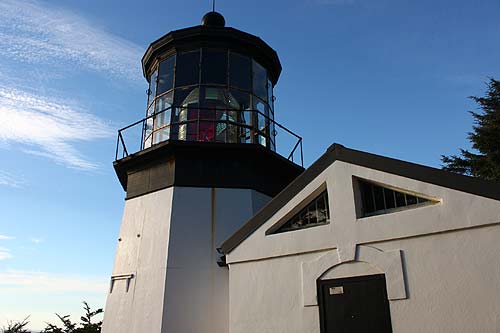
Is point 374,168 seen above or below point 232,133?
below

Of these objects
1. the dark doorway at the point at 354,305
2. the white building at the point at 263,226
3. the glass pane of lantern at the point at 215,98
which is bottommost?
the dark doorway at the point at 354,305

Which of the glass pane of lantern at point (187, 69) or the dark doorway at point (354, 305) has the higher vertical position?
the glass pane of lantern at point (187, 69)

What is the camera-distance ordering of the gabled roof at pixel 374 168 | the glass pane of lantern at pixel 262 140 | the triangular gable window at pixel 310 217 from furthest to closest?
the glass pane of lantern at pixel 262 140 → the triangular gable window at pixel 310 217 → the gabled roof at pixel 374 168

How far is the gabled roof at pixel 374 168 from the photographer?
19.6ft

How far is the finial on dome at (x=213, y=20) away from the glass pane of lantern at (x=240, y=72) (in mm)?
1947

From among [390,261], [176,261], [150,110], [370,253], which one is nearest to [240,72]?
[150,110]

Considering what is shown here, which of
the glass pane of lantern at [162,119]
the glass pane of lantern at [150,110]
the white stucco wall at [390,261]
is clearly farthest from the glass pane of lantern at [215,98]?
the white stucco wall at [390,261]

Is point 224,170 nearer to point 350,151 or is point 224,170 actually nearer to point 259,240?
point 259,240

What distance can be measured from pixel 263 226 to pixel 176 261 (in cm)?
289

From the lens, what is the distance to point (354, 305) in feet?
21.7

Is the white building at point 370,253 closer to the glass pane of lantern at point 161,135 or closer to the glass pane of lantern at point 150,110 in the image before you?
the glass pane of lantern at point 161,135

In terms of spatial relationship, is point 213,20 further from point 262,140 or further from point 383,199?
point 383,199

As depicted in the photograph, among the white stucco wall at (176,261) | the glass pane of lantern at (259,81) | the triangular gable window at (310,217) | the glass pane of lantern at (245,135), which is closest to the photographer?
the triangular gable window at (310,217)

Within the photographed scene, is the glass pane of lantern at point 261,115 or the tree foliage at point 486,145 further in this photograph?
the tree foliage at point 486,145
